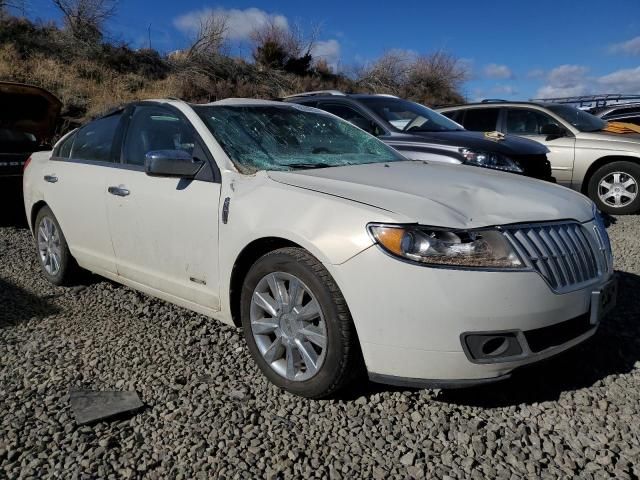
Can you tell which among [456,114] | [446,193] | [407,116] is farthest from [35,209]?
[456,114]

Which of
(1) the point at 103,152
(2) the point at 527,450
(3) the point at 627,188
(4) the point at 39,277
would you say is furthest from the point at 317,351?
(3) the point at 627,188

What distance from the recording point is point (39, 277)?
5172 mm

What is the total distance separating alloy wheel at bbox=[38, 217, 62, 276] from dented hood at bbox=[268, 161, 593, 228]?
261 cm

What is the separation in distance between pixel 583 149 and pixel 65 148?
691 centimetres

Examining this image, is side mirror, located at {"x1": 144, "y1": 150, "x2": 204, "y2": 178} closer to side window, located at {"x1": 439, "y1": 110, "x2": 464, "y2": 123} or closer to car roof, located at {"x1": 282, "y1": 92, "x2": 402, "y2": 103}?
car roof, located at {"x1": 282, "y1": 92, "x2": 402, "y2": 103}

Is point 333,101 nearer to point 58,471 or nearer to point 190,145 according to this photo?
point 190,145

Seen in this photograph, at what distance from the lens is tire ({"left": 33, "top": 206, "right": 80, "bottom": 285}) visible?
4.76 metres

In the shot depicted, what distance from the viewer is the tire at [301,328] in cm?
270

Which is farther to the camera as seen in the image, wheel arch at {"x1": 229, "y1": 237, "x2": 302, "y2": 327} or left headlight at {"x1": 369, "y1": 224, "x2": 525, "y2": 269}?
wheel arch at {"x1": 229, "y1": 237, "x2": 302, "y2": 327}

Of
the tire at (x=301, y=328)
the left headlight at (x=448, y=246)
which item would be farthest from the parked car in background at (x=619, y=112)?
the tire at (x=301, y=328)

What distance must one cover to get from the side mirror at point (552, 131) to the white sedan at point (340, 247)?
5.45 metres

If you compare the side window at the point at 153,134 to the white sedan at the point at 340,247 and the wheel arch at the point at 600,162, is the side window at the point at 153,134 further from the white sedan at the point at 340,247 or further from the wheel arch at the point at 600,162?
the wheel arch at the point at 600,162

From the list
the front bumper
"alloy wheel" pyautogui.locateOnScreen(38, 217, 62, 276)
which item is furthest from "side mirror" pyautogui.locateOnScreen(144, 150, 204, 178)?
"alloy wheel" pyautogui.locateOnScreen(38, 217, 62, 276)

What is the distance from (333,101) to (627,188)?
14.3ft
